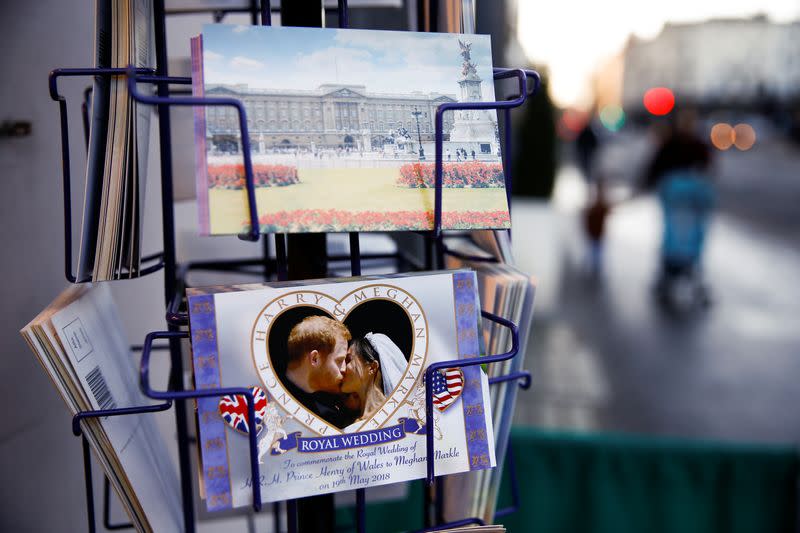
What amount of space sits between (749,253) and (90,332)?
21.0ft

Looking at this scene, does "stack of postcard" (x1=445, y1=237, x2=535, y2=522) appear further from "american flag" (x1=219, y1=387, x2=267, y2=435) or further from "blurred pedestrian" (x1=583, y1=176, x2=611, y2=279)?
"blurred pedestrian" (x1=583, y1=176, x2=611, y2=279)

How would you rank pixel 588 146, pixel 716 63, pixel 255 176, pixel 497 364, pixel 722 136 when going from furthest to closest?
pixel 716 63 → pixel 722 136 → pixel 588 146 → pixel 497 364 → pixel 255 176

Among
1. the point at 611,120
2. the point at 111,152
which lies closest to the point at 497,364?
the point at 111,152

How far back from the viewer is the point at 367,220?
570mm

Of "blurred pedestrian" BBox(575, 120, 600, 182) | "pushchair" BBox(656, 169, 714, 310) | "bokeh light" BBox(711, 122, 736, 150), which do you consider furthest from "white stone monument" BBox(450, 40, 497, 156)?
"bokeh light" BBox(711, 122, 736, 150)

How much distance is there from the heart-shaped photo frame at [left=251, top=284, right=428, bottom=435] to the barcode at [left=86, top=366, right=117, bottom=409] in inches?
6.3

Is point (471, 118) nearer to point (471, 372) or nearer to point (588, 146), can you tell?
point (471, 372)

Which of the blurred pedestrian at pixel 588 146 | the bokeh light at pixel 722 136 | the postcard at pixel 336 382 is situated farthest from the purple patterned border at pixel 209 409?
the bokeh light at pixel 722 136

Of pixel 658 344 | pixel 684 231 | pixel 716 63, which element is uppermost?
pixel 716 63

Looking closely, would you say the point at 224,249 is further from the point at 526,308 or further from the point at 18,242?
the point at 526,308

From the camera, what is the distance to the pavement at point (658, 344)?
8.94 feet

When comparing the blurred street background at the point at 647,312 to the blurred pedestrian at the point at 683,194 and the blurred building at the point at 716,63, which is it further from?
the blurred building at the point at 716,63

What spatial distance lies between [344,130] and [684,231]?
418 centimetres

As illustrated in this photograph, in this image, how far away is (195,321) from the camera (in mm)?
558
